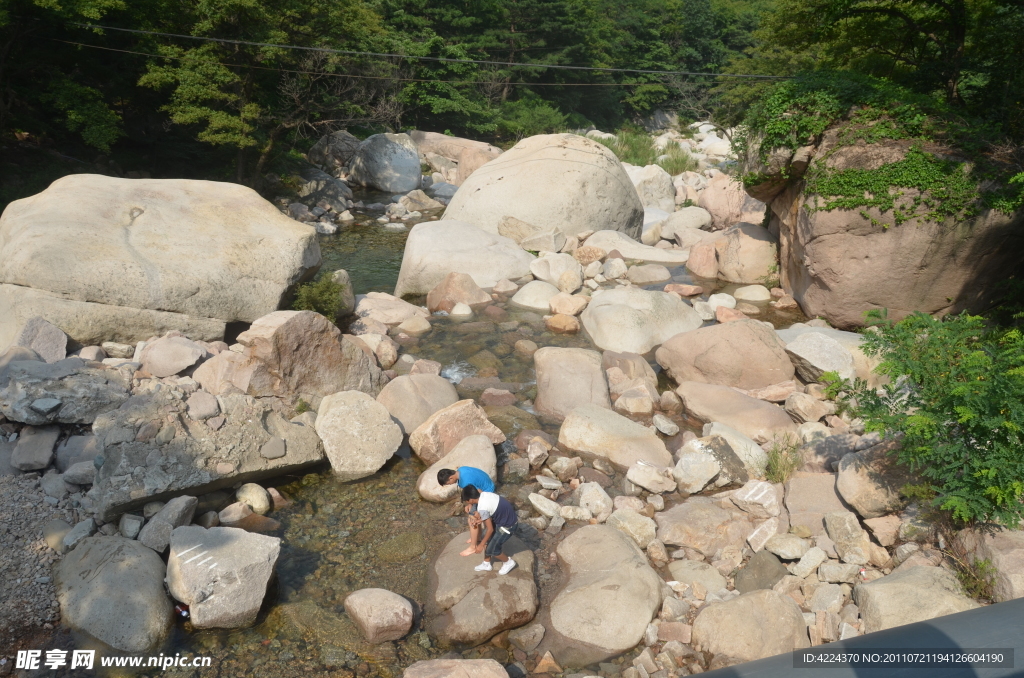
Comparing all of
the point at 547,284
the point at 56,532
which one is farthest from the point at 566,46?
the point at 56,532

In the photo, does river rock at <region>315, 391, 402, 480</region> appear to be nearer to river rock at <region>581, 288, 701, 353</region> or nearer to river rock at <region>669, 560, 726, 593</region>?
river rock at <region>669, 560, 726, 593</region>

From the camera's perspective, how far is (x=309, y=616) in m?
6.20

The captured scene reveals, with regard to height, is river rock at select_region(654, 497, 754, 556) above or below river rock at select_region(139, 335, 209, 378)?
above

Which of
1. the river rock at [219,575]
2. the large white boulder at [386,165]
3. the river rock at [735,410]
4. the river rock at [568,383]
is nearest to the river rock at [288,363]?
the river rock at [568,383]

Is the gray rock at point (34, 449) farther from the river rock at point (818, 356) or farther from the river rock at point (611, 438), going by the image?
the river rock at point (818, 356)

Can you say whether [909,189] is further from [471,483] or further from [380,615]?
[380,615]

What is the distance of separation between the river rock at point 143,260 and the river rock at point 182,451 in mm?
2211

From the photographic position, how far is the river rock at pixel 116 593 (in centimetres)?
579

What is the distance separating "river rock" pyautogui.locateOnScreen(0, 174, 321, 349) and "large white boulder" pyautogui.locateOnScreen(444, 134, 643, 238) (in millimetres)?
6346

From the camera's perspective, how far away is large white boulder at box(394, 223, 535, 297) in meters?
14.6

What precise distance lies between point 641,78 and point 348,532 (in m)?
43.2

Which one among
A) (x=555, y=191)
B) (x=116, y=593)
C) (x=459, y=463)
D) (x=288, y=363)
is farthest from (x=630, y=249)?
(x=116, y=593)

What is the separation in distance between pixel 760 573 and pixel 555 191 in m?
11.8

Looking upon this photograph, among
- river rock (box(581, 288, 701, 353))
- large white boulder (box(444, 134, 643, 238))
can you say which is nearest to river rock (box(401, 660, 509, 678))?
river rock (box(581, 288, 701, 353))
